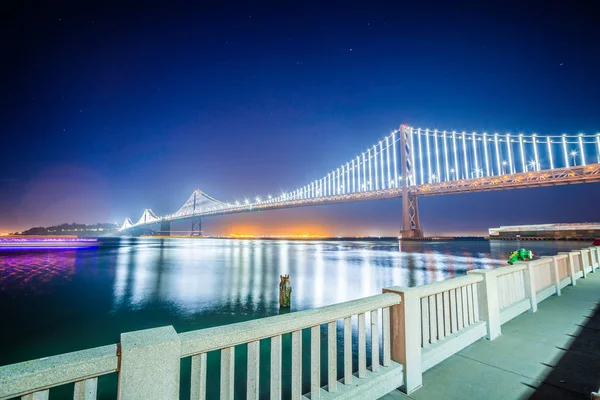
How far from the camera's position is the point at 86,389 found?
67.3 inches

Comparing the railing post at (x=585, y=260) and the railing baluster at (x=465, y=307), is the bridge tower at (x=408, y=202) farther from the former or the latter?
the railing baluster at (x=465, y=307)

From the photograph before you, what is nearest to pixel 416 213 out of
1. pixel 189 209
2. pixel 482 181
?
pixel 482 181

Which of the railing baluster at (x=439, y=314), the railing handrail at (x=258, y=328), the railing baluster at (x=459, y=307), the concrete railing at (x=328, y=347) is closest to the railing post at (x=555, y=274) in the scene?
the concrete railing at (x=328, y=347)

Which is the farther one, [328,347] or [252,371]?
[328,347]

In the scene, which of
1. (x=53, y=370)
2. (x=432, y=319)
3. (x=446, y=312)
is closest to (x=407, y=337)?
(x=432, y=319)

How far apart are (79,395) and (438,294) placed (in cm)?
391

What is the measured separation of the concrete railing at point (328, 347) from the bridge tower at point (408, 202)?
56.6m

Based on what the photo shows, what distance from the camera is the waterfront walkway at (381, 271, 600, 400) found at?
314 cm

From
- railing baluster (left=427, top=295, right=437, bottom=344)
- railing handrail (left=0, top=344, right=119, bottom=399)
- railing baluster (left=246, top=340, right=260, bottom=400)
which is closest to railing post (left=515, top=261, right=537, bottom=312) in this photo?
railing baluster (left=427, top=295, right=437, bottom=344)

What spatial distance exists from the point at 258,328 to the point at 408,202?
63218mm

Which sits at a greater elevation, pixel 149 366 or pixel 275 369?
pixel 149 366

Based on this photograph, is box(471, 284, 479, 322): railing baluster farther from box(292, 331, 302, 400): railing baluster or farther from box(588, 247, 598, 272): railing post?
box(588, 247, 598, 272): railing post

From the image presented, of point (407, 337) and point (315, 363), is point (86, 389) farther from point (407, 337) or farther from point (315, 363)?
point (407, 337)

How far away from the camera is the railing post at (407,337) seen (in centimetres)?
319
